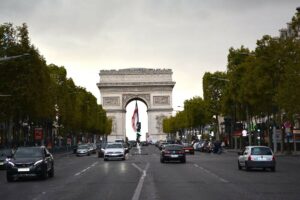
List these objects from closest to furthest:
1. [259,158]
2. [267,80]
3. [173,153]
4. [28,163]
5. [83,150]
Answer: [28,163] < [259,158] < [173,153] < [267,80] < [83,150]

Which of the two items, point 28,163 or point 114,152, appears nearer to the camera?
point 28,163

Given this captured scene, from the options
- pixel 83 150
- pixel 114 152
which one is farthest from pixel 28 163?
pixel 83 150

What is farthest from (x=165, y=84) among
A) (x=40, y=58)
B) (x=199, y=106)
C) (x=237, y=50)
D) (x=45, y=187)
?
(x=45, y=187)

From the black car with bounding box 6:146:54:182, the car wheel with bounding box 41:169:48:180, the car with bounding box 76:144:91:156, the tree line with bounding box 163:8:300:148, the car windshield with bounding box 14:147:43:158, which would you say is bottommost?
the car wheel with bounding box 41:169:48:180

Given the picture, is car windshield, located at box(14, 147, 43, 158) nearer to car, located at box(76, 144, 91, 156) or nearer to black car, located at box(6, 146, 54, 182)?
black car, located at box(6, 146, 54, 182)

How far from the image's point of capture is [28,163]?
34719 millimetres

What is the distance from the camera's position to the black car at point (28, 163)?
3481 cm

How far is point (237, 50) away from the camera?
89062 mm

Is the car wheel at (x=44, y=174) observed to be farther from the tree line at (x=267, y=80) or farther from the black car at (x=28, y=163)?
the tree line at (x=267, y=80)

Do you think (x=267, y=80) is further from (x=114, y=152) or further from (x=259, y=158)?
(x=259, y=158)

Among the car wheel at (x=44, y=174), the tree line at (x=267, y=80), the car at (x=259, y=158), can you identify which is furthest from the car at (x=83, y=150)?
the car wheel at (x=44, y=174)

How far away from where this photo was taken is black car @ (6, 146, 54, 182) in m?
34.8

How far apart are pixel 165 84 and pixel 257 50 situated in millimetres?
123993

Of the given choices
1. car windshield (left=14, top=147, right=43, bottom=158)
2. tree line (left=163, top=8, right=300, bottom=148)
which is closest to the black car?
car windshield (left=14, top=147, right=43, bottom=158)
